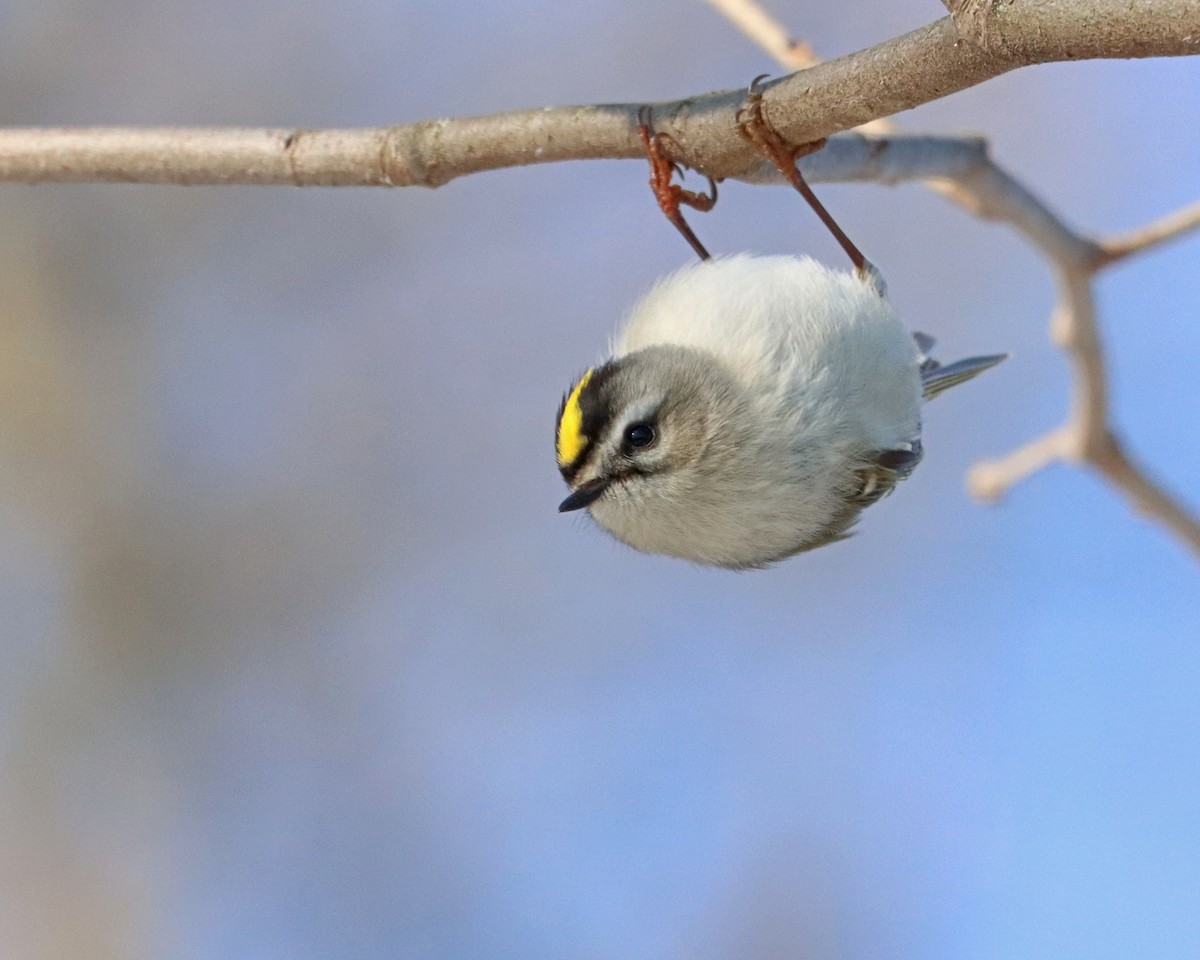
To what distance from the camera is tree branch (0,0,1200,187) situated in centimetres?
102

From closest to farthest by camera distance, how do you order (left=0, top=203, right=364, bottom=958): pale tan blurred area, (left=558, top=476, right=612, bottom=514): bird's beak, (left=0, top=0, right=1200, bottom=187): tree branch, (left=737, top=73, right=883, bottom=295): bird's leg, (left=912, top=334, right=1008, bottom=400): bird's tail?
1. (left=0, top=0, right=1200, bottom=187): tree branch
2. (left=737, top=73, right=883, bottom=295): bird's leg
3. (left=558, top=476, right=612, bottom=514): bird's beak
4. (left=912, top=334, right=1008, bottom=400): bird's tail
5. (left=0, top=203, right=364, bottom=958): pale tan blurred area

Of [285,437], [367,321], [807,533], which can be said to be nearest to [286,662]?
[285,437]

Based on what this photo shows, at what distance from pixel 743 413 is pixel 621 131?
51 cm

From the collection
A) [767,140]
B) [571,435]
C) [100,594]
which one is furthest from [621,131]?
[100,594]

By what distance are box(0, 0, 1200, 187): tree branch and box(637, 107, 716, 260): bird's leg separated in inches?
0.6

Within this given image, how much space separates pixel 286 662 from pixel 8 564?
0.92 metres

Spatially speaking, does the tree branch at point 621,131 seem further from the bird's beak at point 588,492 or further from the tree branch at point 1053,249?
the bird's beak at point 588,492

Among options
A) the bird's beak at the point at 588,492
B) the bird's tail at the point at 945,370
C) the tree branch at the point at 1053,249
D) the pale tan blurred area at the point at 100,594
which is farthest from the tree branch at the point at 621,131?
the pale tan blurred area at the point at 100,594

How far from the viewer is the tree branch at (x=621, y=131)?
1017 millimetres

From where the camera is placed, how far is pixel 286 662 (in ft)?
12.9

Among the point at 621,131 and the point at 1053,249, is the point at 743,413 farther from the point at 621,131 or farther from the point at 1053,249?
the point at 1053,249

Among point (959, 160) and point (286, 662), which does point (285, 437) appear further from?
point (959, 160)

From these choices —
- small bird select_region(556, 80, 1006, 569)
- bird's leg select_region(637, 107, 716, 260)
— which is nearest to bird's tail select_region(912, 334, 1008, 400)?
small bird select_region(556, 80, 1006, 569)

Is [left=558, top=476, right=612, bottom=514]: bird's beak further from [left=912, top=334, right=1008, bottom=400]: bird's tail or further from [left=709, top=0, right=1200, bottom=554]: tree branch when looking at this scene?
[left=912, top=334, right=1008, bottom=400]: bird's tail
